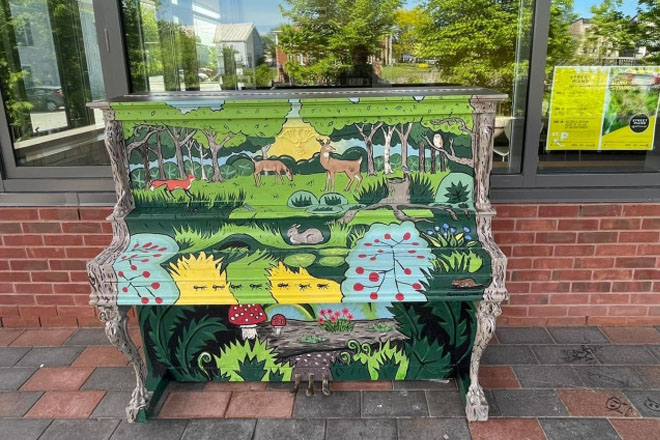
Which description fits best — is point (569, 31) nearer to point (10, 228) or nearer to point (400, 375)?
point (400, 375)

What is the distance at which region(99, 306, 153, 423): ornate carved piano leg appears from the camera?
2062mm

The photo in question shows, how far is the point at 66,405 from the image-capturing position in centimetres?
243

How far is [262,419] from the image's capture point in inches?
90.6

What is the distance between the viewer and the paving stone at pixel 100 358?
9.02ft

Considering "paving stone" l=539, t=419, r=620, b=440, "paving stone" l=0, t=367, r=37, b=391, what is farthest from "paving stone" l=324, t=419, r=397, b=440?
"paving stone" l=0, t=367, r=37, b=391

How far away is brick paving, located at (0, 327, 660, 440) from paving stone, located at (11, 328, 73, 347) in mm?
115

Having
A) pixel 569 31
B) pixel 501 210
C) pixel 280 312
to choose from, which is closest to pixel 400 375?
pixel 280 312

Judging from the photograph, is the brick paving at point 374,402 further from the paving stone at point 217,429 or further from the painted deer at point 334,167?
the painted deer at point 334,167

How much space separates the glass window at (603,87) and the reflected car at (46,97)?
114 inches

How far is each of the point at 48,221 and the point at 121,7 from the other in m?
1.29

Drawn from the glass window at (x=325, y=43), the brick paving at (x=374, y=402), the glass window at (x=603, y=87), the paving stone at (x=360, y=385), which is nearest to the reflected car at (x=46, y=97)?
the glass window at (x=325, y=43)

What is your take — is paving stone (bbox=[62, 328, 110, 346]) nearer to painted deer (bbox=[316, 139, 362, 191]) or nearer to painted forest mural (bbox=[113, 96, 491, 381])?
painted forest mural (bbox=[113, 96, 491, 381])

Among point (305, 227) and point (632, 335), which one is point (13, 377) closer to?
point (305, 227)

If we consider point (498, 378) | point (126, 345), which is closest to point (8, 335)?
point (126, 345)
